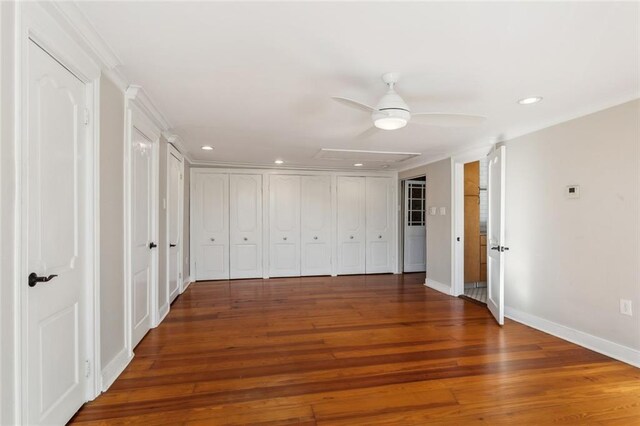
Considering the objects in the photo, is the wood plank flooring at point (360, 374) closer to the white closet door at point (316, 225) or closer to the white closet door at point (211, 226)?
the white closet door at point (211, 226)

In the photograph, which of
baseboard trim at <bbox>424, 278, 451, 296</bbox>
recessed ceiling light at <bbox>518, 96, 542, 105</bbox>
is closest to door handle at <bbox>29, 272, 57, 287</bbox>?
recessed ceiling light at <bbox>518, 96, 542, 105</bbox>

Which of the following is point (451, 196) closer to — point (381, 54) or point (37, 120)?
point (381, 54)

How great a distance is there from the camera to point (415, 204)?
7.18m

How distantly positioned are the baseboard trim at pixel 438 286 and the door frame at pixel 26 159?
4685 mm

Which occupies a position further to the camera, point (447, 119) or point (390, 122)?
point (447, 119)

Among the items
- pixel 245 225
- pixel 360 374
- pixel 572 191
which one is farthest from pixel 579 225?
pixel 245 225

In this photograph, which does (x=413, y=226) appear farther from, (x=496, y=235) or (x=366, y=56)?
(x=366, y=56)

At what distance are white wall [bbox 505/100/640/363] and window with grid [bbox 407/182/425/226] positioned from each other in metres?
3.14

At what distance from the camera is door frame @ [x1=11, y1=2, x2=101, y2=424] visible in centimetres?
138

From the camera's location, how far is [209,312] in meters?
4.14

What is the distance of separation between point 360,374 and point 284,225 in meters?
4.22

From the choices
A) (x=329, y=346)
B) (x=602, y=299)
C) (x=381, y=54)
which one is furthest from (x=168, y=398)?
(x=602, y=299)

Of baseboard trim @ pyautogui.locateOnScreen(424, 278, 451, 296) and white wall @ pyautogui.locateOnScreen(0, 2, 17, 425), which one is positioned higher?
white wall @ pyautogui.locateOnScreen(0, 2, 17, 425)

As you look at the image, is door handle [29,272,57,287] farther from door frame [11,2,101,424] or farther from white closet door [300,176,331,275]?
white closet door [300,176,331,275]
